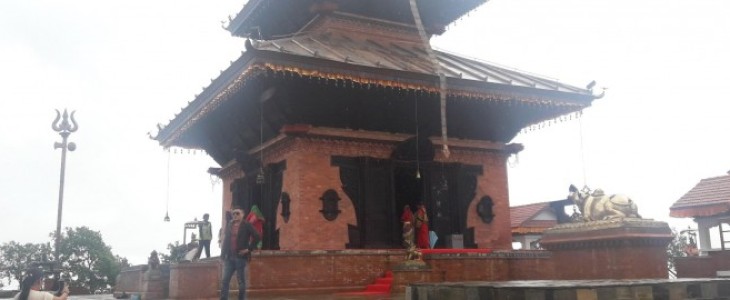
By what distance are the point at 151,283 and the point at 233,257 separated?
5631 millimetres

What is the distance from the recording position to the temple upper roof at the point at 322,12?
19719 mm

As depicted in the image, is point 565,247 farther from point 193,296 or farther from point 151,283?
point 151,283

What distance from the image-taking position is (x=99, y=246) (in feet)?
149

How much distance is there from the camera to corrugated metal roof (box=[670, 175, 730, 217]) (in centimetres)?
2438

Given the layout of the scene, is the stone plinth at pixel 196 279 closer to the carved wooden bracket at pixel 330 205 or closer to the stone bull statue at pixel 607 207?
the carved wooden bracket at pixel 330 205

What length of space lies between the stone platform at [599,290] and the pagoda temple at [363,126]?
836 centimetres

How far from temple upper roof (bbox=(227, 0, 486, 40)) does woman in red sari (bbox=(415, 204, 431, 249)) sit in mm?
6497

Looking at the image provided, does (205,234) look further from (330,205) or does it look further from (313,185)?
(330,205)

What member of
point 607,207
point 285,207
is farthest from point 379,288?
point 607,207

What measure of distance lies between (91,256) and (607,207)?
138ft

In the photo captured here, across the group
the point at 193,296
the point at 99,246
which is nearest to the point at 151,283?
the point at 193,296

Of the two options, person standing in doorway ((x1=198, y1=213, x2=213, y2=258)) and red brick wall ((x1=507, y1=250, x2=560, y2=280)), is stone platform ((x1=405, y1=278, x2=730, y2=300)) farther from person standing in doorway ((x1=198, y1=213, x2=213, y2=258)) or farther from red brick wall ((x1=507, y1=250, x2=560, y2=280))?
person standing in doorway ((x1=198, y1=213, x2=213, y2=258))

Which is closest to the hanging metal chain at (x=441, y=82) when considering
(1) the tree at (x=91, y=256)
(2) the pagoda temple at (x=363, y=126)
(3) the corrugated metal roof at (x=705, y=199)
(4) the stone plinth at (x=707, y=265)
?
(2) the pagoda temple at (x=363, y=126)

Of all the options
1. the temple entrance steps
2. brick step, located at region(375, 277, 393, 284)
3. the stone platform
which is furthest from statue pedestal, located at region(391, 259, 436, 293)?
the stone platform
